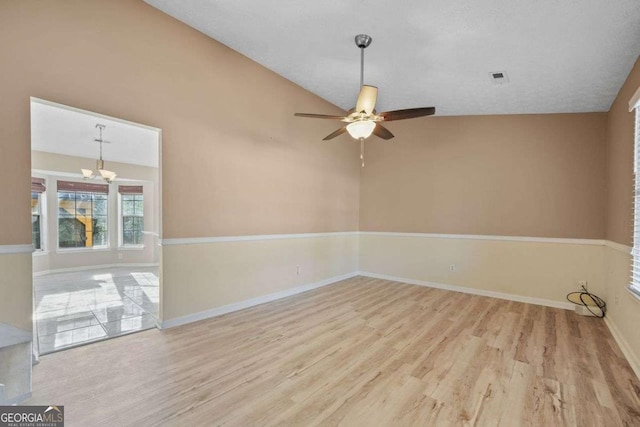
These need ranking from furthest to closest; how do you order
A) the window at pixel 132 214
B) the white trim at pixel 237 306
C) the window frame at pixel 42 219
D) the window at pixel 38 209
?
the window at pixel 132 214 → the window frame at pixel 42 219 → the window at pixel 38 209 → the white trim at pixel 237 306

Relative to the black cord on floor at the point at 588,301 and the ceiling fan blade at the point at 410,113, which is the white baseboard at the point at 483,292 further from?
the ceiling fan blade at the point at 410,113

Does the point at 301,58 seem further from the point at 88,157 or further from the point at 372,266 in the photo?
the point at 88,157

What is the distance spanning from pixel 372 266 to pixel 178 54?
4591 mm

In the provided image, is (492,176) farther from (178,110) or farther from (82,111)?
(82,111)

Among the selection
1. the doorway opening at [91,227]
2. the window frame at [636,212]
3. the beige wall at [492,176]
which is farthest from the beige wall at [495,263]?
the doorway opening at [91,227]

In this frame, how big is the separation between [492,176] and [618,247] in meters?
1.77

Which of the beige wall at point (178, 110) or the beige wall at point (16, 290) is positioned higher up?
the beige wall at point (178, 110)

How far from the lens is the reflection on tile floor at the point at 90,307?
2.81 metres

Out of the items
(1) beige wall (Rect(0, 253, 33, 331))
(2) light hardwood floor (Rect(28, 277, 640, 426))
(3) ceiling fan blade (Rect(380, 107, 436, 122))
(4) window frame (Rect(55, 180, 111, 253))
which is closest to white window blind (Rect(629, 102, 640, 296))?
(2) light hardwood floor (Rect(28, 277, 640, 426))

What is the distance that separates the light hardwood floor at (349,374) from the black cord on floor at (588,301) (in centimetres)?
26

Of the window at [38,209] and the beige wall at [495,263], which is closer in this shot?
the beige wall at [495,263]

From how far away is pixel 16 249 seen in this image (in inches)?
80.7

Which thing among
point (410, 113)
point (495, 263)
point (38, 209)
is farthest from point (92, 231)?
point (495, 263)

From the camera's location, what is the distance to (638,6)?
7.06 ft
